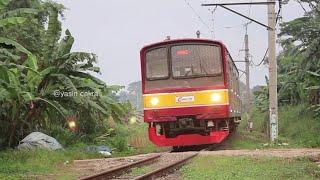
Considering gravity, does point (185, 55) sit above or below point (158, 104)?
above

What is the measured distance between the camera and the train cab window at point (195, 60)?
14539 millimetres

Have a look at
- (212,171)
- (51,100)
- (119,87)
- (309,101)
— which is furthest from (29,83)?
(309,101)

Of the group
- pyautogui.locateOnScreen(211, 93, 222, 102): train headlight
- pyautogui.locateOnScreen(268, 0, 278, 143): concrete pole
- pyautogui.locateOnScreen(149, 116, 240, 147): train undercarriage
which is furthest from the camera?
pyautogui.locateOnScreen(268, 0, 278, 143): concrete pole

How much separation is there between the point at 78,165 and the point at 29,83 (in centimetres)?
364

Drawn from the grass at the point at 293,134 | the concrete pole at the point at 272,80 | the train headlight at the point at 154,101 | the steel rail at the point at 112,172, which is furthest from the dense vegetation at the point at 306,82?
the steel rail at the point at 112,172

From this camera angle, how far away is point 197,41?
14734 mm

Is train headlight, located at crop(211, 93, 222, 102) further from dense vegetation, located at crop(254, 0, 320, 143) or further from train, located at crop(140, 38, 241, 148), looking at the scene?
dense vegetation, located at crop(254, 0, 320, 143)

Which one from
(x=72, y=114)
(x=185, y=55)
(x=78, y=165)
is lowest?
(x=78, y=165)

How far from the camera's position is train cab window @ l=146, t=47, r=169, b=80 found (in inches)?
581

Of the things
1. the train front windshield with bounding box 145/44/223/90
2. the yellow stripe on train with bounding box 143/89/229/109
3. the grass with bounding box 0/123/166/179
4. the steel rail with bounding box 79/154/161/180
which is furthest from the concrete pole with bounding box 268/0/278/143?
the steel rail with bounding box 79/154/161/180

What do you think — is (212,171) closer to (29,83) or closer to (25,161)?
(25,161)

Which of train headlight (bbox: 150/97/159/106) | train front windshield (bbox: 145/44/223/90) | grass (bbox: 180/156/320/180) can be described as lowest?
grass (bbox: 180/156/320/180)

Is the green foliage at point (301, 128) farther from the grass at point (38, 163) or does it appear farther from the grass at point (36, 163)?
the grass at point (36, 163)

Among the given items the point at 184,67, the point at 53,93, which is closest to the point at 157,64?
the point at 184,67
